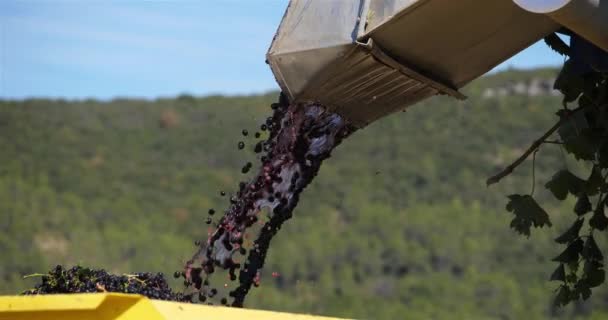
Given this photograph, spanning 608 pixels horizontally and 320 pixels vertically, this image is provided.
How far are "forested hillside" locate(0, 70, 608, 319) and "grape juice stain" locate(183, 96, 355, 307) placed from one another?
655 inches

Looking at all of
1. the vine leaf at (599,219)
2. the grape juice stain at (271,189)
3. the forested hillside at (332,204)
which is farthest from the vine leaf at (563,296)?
the forested hillside at (332,204)

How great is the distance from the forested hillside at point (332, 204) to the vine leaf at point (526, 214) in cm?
1610

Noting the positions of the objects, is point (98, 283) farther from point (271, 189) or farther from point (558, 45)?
point (558, 45)

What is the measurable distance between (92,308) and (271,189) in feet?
5.09

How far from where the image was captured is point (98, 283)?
3711mm

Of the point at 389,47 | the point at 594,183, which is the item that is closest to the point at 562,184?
the point at 594,183

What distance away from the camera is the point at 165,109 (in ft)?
145

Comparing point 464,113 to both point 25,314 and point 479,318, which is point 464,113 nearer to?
point 479,318

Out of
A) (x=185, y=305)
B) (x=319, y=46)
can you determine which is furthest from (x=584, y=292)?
(x=185, y=305)

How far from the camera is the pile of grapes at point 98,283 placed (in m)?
3.71

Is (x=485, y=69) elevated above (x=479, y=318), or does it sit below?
above

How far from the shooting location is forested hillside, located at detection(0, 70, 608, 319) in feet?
89.9

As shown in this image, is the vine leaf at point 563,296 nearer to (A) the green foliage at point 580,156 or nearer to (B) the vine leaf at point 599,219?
(A) the green foliage at point 580,156

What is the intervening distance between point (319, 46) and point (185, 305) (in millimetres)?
1251
